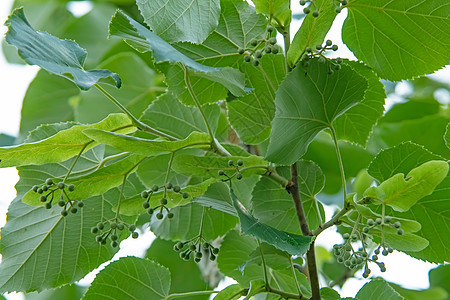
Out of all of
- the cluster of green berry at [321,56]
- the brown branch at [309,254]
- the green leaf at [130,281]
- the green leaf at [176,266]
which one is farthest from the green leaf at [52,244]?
the green leaf at [176,266]

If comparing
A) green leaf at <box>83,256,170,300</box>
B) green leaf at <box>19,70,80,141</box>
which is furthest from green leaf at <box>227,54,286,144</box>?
green leaf at <box>19,70,80,141</box>

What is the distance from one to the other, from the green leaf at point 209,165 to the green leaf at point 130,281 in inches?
11.6

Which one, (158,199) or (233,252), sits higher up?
(158,199)

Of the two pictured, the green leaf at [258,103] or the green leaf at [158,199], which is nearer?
the green leaf at [158,199]

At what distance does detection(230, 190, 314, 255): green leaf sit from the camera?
87 cm

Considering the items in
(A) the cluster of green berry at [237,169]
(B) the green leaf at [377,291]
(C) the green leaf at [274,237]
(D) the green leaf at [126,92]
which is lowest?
(B) the green leaf at [377,291]

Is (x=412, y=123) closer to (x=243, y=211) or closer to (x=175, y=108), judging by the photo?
(x=175, y=108)

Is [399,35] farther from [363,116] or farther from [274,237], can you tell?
[274,237]

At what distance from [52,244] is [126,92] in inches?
31.4

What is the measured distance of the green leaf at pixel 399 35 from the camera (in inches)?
40.8

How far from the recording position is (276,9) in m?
0.97

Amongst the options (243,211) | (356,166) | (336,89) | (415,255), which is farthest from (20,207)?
(356,166)

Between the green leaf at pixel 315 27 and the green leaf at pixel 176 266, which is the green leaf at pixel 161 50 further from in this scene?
the green leaf at pixel 176 266

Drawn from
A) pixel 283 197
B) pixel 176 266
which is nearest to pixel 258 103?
pixel 283 197
